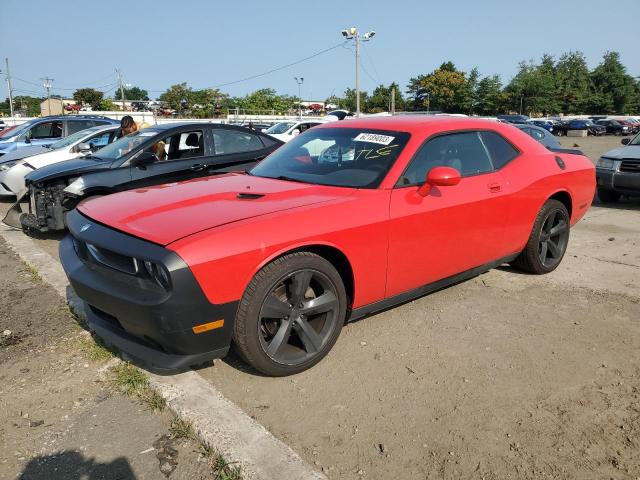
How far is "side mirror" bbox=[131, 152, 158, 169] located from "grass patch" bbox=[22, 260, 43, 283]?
172 cm

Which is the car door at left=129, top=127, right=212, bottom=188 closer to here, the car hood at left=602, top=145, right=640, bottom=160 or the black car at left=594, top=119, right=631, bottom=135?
the car hood at left=602, top=145, right=640, bottom=160

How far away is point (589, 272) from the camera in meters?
5.00

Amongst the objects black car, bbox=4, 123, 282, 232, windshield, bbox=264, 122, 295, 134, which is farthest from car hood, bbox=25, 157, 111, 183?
windshield, bbox=264, 122, 295, 134

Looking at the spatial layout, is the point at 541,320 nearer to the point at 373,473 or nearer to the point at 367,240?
the point at 367,240

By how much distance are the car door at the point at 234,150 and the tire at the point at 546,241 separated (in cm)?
362

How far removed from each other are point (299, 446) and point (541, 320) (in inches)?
91.0

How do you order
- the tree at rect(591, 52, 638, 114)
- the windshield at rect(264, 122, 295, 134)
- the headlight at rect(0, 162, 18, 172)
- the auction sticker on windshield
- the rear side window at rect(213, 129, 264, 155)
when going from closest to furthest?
the auction sticker on windshield, the rear side window at rect(213, 129, 264, 155), the headlight at rect(0, 162, 18, 172), the windshield at rect(264, 122, 295, 134), the tree at rect(591, 52, 638, 114)

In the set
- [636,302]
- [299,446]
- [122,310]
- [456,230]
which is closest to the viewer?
A: [299,446]

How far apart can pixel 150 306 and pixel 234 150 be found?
15.8ft

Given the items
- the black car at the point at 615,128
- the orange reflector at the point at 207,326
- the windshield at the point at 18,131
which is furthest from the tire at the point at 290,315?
the black car at the point at 615,128

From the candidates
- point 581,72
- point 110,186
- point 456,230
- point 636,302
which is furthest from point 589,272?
point 581,72

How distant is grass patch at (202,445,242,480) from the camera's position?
2.17 meters

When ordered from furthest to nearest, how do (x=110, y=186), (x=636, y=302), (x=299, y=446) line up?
(x=110, y=186)
(x=636, y=302)
(x=299, y=446)

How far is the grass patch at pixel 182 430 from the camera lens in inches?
98.0
